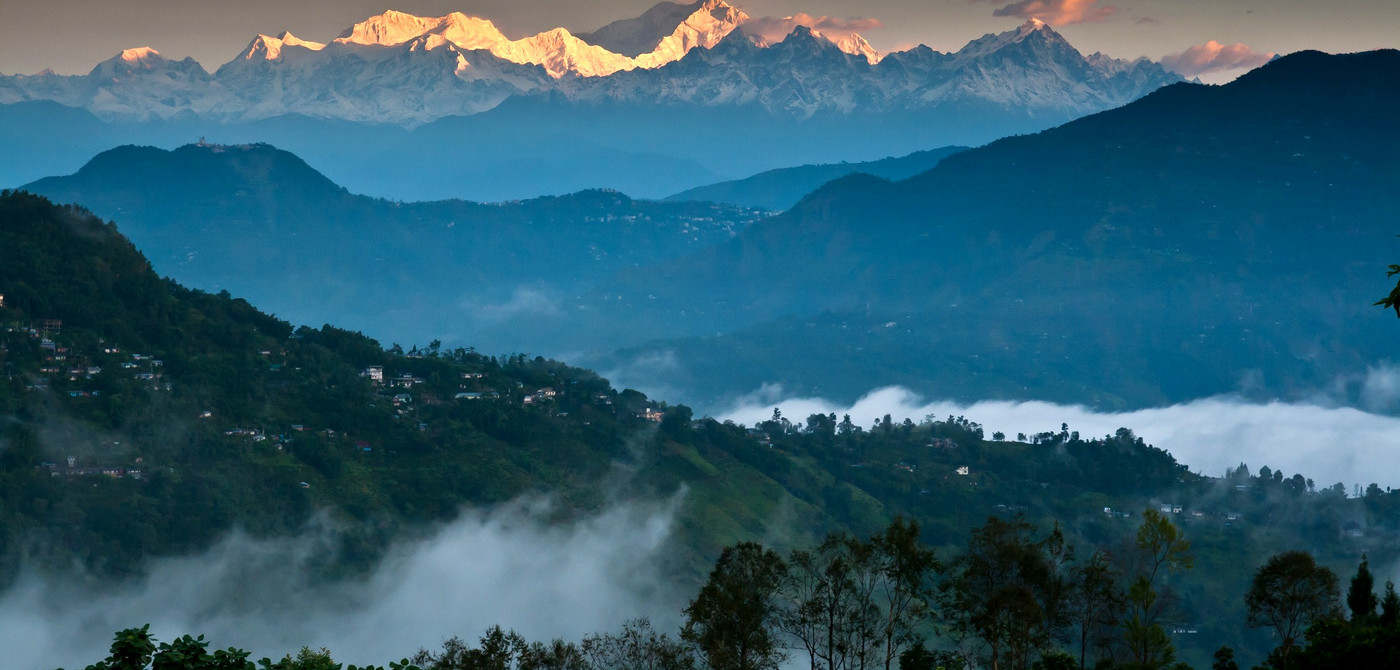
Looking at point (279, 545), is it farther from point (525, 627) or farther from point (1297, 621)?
point (1297, 621)

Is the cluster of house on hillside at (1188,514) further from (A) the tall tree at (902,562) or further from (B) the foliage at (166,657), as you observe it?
(B) the foliage at (166,657)

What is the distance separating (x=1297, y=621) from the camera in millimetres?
45688

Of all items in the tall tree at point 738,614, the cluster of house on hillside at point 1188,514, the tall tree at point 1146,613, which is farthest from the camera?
the cluster of house on hillside at point 1188,514

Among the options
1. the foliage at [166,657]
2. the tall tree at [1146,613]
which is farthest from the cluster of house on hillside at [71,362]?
the tall tree at [1146,613]

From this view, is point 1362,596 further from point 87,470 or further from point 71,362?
point 71,362

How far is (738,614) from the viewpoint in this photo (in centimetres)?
4419

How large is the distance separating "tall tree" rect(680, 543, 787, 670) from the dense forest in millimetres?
55436

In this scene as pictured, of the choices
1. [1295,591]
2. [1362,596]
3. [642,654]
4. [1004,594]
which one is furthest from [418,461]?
[1362,596]

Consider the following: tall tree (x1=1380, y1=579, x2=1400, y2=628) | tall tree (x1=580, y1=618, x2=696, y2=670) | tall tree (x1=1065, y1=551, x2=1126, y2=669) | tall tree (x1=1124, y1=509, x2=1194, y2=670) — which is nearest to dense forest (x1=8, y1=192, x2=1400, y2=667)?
tall tree (x1=580, y1=618, x2=696, y2=670)

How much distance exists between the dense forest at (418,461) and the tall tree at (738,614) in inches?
2183

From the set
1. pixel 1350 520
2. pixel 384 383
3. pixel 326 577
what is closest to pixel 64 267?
pixel 384 383

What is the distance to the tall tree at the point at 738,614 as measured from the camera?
43781 mm

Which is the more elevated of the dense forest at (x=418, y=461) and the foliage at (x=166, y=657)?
the dense forest at (x=418, y=461)

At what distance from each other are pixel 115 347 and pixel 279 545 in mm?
32784
